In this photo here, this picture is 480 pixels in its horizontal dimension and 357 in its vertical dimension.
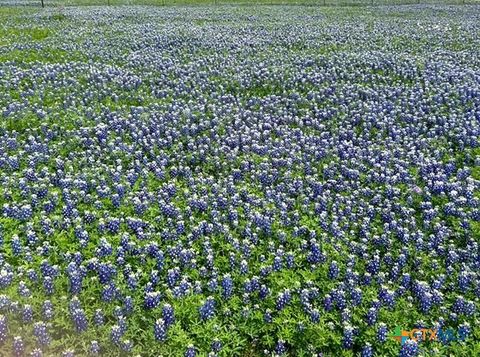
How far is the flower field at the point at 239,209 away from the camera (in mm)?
4965

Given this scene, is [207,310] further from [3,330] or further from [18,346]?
[3,330]

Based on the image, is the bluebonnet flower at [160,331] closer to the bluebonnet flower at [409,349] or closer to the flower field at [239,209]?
the flower field at [239,209]

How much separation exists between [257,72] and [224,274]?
864 cm

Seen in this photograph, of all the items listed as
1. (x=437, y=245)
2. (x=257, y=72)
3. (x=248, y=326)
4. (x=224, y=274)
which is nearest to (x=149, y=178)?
(x=224, y=274)

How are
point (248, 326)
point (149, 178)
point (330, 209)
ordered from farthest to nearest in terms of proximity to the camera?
point (149, 178) < point (330, 209) < point (248, 326)

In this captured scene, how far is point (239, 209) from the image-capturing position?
6.97 metres

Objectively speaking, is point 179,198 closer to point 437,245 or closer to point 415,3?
point 437,245

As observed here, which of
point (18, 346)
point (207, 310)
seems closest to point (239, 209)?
point (207, 310)

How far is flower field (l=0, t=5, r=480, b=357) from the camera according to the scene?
4965 millimetres

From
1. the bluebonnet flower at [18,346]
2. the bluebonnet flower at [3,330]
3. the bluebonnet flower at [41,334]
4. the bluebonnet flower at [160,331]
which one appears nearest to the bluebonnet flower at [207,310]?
the bluebonnet flower at [160,331]

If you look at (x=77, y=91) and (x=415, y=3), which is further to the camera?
(x=415, y=3)

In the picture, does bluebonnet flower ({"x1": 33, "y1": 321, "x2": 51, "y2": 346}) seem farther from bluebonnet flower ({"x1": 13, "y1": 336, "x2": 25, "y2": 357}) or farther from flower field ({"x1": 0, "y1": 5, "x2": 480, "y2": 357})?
bluebonnet flower ({"x1": 13, "y1": 336, "x2": 25, "y2": 357})

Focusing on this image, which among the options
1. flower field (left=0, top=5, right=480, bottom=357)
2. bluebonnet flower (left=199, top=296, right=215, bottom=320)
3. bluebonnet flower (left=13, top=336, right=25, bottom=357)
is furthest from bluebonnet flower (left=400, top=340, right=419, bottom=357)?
bluebonnet flower (left=13, top=336, right=25, bottom=357)

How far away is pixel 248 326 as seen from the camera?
16.6 ft
